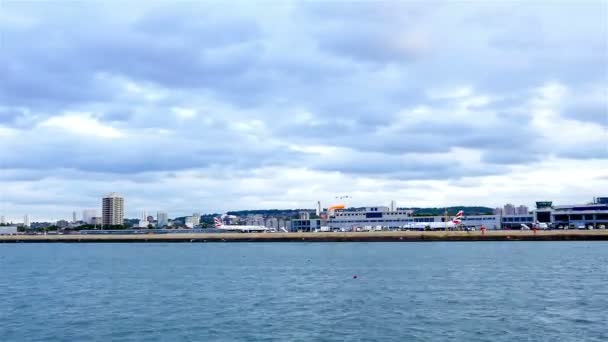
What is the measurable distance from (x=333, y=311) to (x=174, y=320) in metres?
11.5

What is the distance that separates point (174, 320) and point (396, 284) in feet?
85.6

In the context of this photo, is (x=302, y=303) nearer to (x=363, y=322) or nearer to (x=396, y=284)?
(x=363, y=322)

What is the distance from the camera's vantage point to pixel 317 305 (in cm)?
4675

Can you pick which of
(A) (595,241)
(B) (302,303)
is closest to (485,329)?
(B) (302,303)

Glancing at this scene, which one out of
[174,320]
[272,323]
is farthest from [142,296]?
[272,323]

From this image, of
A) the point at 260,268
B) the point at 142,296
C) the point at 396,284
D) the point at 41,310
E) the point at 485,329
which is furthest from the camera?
the point at 260,268

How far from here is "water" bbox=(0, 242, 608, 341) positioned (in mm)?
36375

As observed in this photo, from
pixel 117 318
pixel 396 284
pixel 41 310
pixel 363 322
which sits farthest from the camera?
pixel 396 284

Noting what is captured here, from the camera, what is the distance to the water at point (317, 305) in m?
36.4

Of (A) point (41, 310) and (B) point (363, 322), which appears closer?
(B) point (363, 322)

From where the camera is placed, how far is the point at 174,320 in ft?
136

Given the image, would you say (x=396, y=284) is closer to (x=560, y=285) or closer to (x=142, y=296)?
(x=560, y=285)

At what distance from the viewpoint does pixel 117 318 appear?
42969 mm

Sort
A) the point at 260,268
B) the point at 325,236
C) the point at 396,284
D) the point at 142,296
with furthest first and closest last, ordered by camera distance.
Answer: the point at 325,236 < the point at 260,268 < the point at 396,284 < the point at 142,296
